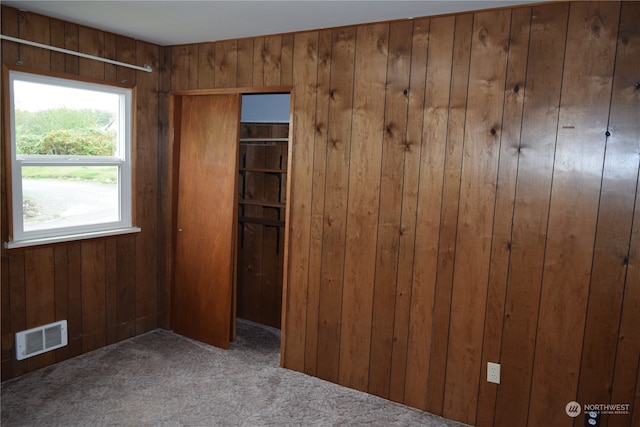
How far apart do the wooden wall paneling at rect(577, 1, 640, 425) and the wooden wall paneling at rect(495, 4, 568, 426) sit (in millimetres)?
254

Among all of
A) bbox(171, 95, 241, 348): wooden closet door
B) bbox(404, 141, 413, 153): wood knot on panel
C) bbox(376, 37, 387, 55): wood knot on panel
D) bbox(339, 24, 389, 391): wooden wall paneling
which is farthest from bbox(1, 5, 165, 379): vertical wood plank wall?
bbox(404, 141, 413, 153): wood knot on panel

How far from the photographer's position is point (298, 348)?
3.37 metres

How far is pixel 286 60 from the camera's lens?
10.6 feet

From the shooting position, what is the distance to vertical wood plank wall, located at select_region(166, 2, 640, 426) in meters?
2.37

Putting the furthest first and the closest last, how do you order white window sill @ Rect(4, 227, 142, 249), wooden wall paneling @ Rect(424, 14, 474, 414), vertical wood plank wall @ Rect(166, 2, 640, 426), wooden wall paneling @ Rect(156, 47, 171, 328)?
wooden wall paneling @ Rect(156, 47, 171, 328) → white window sill @ Rect(4, 227, 142, 249) → wooden wall paneling @ Rect(424, 14, 474, 414) → vertical wood plank wall @ Rect(166, 2, 640, 426)

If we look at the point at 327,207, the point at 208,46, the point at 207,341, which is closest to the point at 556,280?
the point at 327,207

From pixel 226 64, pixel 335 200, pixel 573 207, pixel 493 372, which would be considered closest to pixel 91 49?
pixel 226 64

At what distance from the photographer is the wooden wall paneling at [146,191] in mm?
3715

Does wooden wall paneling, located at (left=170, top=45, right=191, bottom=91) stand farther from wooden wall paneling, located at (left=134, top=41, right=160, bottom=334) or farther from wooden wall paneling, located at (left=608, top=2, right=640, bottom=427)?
wooden wall paneling, located at (left=608, top=2, right=640, bottom=427)

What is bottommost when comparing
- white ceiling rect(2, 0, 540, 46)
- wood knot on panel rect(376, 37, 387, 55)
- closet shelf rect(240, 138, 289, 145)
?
closet shelf rect(240, 138, 289, 145)

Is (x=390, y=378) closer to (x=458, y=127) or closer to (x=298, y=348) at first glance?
(x=298, y=348)

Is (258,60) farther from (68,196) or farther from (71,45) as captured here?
(68,196)

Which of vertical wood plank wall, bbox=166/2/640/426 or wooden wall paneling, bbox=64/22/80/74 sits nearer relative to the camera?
vertical wood plank wall, bbox=166/2/640/426

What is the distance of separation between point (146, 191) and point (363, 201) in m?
1.90
